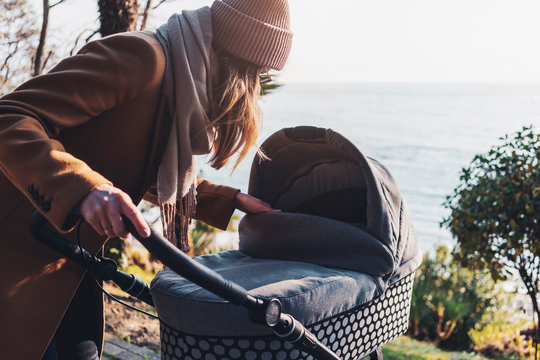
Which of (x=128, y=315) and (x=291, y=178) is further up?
(x=291, y=178)

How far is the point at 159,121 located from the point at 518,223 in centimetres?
343

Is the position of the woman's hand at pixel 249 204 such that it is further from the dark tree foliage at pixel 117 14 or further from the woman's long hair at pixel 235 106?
the dark tree foliage at pixel 117 14

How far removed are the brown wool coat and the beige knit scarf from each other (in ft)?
0.15

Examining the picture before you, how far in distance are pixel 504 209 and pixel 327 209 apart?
2.33m

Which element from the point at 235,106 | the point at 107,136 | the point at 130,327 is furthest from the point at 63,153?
the point at 130,327

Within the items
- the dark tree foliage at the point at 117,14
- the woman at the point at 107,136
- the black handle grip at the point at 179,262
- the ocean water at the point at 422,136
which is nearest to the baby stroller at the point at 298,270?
the black handle grip at the point at 179,262

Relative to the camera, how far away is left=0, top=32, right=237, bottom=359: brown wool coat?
1.20 metres

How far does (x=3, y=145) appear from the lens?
1.21m

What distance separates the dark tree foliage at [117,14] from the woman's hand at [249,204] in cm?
311

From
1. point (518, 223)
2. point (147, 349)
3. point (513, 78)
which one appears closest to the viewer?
point (147, 349)

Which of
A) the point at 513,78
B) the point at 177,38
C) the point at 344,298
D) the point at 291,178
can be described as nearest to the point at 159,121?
the point at 177,38

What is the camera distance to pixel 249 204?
2.14 metres

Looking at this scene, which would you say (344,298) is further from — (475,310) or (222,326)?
(475,310)

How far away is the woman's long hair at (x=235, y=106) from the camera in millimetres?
1651
